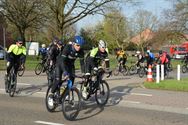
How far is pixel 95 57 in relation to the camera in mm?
11375

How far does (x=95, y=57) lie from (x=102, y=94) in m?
1.04

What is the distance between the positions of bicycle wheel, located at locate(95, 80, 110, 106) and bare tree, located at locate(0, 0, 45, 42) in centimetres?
2941

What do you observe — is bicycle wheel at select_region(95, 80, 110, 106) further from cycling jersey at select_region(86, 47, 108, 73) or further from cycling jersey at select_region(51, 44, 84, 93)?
cycling jersey at select_region(51, 44, 84, 93)

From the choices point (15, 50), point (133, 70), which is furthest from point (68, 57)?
point (133, 70)

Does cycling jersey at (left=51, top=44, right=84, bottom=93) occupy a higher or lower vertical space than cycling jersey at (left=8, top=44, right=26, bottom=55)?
lower

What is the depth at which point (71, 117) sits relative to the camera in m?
9.16

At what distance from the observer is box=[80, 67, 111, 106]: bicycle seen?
11367 mm

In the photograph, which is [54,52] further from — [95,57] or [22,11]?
[22,11]

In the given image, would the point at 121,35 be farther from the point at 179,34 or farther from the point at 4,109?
the point at 4,109

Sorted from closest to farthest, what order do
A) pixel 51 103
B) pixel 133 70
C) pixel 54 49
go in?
pixel 51 103
pixel 54 49
pixel 133 70

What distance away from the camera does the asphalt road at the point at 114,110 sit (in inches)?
358

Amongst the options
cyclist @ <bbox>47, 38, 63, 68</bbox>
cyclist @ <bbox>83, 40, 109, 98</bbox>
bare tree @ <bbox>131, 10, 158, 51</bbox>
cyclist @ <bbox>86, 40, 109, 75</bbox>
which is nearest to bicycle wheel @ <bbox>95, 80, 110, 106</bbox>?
cyclist @ <bbox>83, 40, 109, 98</bbox>

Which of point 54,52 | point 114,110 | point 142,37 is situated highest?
point 142,37

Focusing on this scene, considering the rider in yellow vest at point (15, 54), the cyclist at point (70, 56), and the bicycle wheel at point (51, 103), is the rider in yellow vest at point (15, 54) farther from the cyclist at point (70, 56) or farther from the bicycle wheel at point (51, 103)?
the cyclist at point (70, 56)
